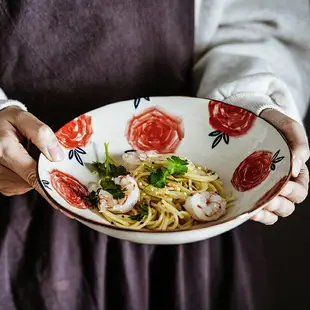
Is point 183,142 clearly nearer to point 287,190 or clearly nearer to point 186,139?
point 186,139

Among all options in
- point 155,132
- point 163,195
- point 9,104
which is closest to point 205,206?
point 163,195

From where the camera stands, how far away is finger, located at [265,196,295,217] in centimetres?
66

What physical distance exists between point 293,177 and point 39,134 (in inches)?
12.5

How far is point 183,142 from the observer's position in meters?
0.76

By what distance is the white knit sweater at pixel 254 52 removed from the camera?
79 centimetres

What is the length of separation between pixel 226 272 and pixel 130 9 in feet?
1.36

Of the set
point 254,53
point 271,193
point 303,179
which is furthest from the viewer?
point 254,53

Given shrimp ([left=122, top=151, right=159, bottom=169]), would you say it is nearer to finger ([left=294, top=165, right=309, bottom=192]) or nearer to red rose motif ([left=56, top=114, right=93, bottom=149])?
red rose motif ([left=56, top=114, right=93, bottom=149])

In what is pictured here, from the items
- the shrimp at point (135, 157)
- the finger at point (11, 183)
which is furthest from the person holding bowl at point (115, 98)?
the shrimp at point (135, 157)

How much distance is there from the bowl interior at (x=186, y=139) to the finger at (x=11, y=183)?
6cm

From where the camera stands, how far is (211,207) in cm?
63

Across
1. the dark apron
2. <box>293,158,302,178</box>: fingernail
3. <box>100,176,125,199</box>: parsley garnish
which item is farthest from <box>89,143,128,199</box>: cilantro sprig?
<box>293,158,302,178</box>: fingernail

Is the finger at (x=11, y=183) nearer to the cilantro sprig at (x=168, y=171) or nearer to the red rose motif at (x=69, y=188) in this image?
the red rose motif at (x=69, y=188)

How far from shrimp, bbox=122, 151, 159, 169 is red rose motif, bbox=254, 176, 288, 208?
175 mm
